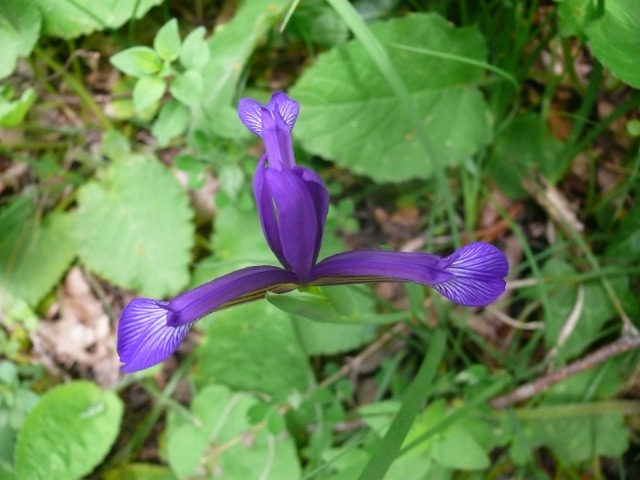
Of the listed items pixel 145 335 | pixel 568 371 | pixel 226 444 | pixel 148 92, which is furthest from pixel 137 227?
pixel 568 371

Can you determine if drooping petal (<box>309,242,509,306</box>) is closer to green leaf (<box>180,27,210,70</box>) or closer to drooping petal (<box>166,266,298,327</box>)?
drooping petal (<box>166,266,298,327</box>)

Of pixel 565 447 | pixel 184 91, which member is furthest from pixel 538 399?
pixel 184 91

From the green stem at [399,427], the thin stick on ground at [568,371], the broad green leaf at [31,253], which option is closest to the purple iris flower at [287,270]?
the green stem at [399,427]

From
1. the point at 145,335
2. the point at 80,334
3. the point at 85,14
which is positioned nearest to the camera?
the point at 145,335

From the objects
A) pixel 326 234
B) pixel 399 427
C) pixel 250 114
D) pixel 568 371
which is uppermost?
pixel 250 114

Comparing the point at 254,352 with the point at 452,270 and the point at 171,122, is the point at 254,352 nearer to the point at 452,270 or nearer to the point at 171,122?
the point at 171,122

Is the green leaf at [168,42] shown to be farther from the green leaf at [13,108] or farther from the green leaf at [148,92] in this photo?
the green leaf at [13,108]

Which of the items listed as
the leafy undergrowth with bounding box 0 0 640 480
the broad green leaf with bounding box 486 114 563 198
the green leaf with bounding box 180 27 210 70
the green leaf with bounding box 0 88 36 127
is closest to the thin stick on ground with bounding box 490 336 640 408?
the leafy undergrowth with bounding box 0 0 640 480
